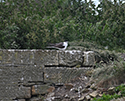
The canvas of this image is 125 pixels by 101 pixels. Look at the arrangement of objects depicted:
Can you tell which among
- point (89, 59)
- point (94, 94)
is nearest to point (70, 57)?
point (89, 59)

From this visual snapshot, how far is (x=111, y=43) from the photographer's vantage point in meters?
5.20

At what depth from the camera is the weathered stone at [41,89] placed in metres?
4.18

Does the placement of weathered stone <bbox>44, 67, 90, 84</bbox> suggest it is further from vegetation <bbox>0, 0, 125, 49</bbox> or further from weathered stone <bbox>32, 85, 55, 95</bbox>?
vegetation <bbox>0, 0, 125, 49</bbox>

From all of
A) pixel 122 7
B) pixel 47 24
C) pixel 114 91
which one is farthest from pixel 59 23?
pixel 114 91

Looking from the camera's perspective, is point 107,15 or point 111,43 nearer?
point 111,43

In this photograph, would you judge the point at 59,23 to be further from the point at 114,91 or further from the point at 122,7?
the point at 114,91

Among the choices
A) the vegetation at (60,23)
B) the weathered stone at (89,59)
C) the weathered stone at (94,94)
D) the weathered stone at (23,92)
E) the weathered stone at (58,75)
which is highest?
the vegetation at (60,23)

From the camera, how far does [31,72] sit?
420 centimetres

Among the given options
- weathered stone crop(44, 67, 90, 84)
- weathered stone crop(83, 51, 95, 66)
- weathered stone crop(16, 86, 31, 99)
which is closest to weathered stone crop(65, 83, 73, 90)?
weathered stone crop(44, 67, 90, 84)

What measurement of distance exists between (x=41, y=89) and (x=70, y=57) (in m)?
0.87

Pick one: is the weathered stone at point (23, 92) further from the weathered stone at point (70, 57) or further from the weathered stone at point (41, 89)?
the weathered stone at point (70, 57)

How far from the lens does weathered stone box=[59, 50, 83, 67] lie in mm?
4309

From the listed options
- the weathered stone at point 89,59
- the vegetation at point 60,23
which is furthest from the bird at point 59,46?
the weathered stone at point 89,59

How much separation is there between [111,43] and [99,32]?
0.41 m
